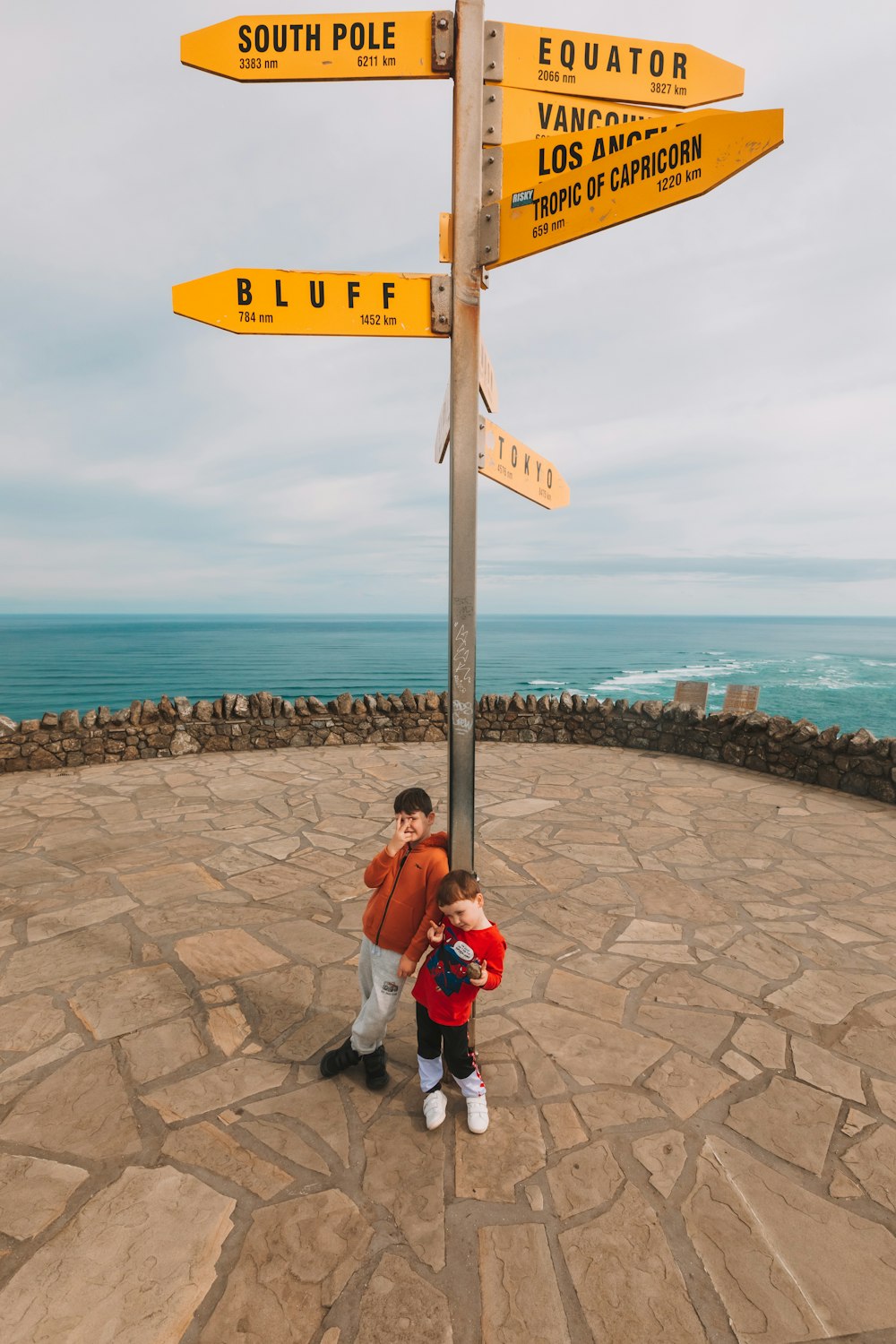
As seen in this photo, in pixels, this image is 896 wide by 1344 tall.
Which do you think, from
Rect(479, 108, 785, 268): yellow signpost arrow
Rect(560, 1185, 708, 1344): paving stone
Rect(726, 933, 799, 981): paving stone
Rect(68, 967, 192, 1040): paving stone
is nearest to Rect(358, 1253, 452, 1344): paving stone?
Rect(560, 1185, 708, 1344): paving stone

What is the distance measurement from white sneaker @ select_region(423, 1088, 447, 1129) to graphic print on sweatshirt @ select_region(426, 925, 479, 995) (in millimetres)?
558

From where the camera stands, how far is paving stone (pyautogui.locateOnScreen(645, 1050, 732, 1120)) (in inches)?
116

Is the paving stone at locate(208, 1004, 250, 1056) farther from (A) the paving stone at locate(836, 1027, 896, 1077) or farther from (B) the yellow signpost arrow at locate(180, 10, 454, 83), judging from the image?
(B) the yellow signpost arrow at locate(180, 10, 454, 83)

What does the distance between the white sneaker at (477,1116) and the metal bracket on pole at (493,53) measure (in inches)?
166

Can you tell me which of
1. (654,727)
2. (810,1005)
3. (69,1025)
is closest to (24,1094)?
(69,1025)

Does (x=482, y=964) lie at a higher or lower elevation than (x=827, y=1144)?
higher

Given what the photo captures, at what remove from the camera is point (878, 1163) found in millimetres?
2641

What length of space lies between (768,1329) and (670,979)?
79.5 inches

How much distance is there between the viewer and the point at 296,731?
10.7 m

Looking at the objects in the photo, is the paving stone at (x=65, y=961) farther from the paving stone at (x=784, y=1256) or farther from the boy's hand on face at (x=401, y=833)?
the paving stone at (x=784, y=1256)

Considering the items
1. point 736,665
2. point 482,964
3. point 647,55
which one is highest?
point 647,55

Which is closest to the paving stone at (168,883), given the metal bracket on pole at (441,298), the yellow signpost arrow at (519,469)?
the yellow signpost arrow at (519,469)

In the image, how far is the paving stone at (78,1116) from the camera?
8.73 ft

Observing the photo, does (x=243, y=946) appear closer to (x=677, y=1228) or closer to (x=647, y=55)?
(x=677, y=1228)
